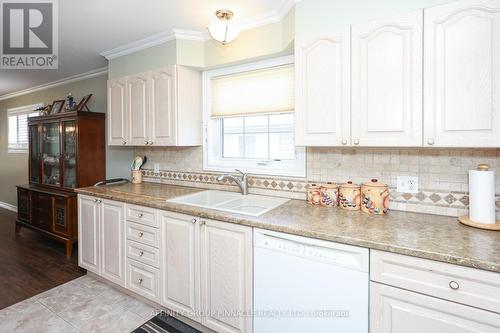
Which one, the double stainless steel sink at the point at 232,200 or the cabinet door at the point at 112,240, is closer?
the double stainless steel sink at the point at 232,200

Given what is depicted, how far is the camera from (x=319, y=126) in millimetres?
1678

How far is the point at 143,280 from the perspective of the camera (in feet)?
6.89

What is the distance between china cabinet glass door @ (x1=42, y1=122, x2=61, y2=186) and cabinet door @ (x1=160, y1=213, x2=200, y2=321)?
244 centimetres

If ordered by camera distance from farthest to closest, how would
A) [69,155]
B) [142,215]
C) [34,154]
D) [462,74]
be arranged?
[34,154] < [69,155] < [142,215] < [462,74]

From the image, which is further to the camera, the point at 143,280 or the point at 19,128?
the point at 19,128

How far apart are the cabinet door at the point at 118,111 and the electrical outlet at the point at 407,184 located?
250 centimetres

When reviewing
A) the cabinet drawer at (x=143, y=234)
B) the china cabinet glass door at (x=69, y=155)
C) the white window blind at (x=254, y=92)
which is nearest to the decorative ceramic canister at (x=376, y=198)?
the white window blind at (x=254, y=92)

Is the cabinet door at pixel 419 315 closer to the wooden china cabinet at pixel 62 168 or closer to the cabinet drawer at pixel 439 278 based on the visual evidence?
the cabinet drawer at pixel 439 278

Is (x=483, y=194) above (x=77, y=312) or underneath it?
above

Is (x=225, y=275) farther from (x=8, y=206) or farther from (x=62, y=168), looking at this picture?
(x=8, y=206)

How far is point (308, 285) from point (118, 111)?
2.49 metres

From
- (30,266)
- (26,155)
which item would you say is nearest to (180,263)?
(30,266)

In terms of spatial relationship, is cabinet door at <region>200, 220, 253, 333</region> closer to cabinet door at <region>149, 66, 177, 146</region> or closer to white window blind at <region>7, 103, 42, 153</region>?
cabinet door at <region>149, 66, 177, 146</region>

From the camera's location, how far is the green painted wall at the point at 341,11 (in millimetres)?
1448
